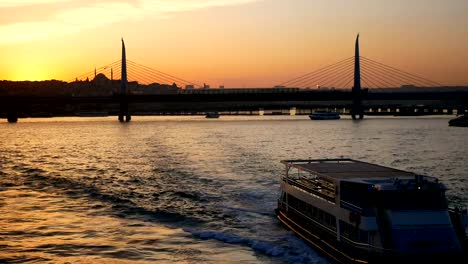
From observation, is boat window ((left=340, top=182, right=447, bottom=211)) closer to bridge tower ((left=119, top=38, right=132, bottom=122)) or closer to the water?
the water

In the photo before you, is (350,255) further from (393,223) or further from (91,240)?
(91,240)

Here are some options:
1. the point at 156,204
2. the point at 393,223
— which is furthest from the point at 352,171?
the point at 156,204

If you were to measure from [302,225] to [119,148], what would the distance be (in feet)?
173

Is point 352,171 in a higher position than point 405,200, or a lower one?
higher

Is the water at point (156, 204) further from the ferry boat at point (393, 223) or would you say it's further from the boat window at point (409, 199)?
the boat window at point (409, 199)

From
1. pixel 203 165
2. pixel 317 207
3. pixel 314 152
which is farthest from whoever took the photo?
pixel 314 152

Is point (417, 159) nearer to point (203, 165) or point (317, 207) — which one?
point (203, 165)

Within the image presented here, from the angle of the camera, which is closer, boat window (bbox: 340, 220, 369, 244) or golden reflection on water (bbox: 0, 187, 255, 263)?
boat window (bbox: 340, 220, 369, 244)

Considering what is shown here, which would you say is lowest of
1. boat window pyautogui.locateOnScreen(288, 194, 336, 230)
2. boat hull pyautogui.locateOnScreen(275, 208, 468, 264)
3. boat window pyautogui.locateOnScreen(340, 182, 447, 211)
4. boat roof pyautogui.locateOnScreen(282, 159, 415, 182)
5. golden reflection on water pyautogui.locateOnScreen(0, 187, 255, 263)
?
golden reflection on water pyautogui.locateOnScreen(0, 187, 255, 263)

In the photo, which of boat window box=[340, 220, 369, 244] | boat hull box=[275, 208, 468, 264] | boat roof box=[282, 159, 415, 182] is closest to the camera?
boat hull box=[275, 208, 468, 264]

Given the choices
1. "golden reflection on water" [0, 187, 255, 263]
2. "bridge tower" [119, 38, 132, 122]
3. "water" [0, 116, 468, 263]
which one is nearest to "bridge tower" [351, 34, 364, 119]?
"bridge tower" [119, 38, 132, 122]

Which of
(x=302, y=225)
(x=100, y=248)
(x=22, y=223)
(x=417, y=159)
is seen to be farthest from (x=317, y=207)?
(x=417, y=159)

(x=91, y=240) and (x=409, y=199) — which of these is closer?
(x=409, y=199)

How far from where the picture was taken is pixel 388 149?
2844 inches
